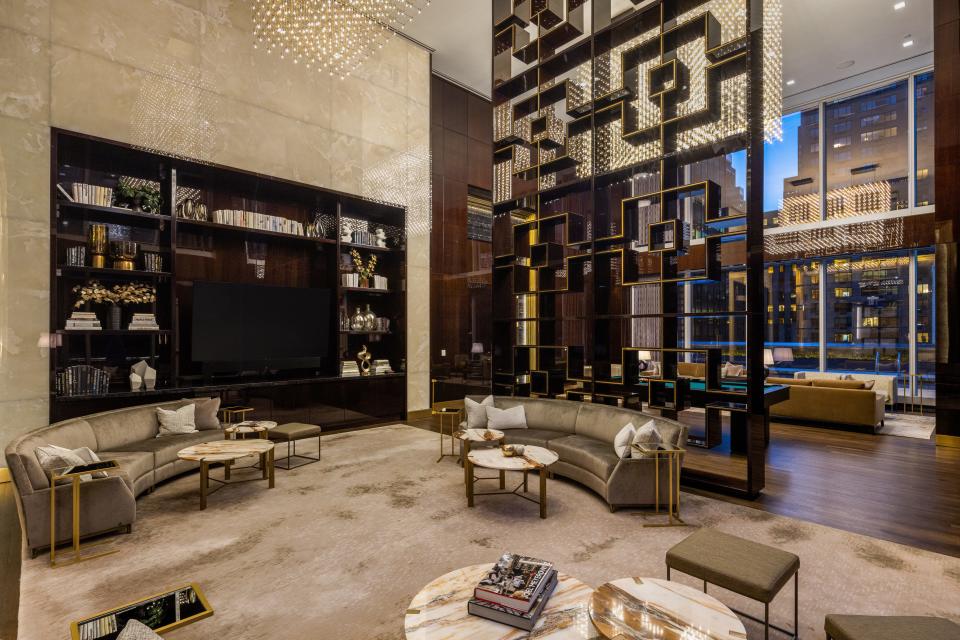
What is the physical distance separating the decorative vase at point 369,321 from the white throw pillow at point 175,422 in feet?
8.83

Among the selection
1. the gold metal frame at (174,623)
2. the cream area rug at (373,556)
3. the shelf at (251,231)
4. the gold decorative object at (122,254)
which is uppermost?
the shelf at (251,231)

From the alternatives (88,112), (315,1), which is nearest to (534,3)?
(315,1)

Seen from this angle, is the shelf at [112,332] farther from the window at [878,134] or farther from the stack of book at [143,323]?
the window at [878,134]

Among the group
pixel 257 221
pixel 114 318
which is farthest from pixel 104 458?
pixel 257 221

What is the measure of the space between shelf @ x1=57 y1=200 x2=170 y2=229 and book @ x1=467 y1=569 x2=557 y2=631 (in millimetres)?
5344

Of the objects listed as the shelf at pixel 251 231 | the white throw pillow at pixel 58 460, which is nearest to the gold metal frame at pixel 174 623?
the white throw pillow at pixel 58 460

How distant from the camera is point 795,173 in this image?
9859 millimetres

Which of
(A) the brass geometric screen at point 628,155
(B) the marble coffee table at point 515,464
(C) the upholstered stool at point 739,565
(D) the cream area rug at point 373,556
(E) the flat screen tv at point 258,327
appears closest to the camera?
(C) the upholstered stool at point 739,565

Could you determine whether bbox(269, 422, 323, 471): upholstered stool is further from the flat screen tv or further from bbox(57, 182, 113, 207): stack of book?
bbox(57, 182, 113, 207): stack of book

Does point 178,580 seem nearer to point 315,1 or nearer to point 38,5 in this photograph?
point 315,1

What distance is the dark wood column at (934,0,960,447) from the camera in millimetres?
5953

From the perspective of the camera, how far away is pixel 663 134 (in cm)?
A: 446

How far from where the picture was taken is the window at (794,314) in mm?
9656

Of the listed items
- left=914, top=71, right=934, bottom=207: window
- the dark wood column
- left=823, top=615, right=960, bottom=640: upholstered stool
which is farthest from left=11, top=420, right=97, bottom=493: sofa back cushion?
left=914, top=71, right=934, bottom=207: window
